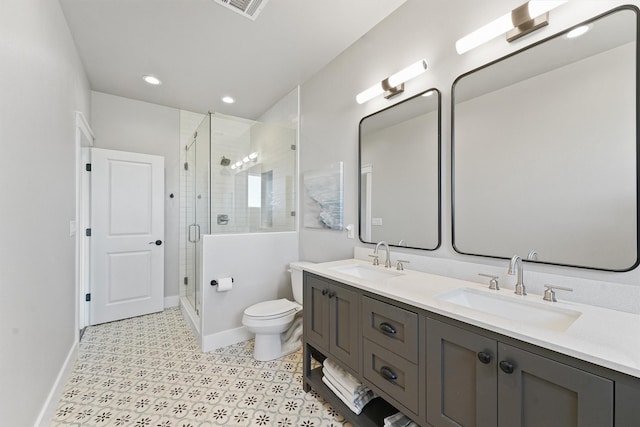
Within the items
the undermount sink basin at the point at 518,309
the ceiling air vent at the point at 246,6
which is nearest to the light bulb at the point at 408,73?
the ceiling air vent at the point at 246,6

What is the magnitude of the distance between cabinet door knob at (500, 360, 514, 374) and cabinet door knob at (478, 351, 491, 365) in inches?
1.5

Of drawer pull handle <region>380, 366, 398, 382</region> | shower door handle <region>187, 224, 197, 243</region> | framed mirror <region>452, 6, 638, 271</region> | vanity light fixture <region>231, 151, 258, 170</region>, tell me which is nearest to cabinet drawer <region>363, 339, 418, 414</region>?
drawer pull handle <region>380, 366, 398, 382</region>

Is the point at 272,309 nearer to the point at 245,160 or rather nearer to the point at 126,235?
the point at 245,160

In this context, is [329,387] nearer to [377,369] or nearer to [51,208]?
[377,369]

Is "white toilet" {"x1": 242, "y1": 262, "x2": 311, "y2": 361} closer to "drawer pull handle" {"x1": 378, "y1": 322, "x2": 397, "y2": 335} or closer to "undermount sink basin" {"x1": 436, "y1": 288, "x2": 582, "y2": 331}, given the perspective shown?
"drawer pull handle" {"x1": 378, "y1": 322, "x2": 397, "y2": 335}

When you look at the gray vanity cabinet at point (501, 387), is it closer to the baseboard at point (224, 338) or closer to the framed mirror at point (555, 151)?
the framed mirror at point (555, 151)

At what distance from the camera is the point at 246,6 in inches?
73.2

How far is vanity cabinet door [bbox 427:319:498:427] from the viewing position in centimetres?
92

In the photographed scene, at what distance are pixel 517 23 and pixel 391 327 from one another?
5.00ft

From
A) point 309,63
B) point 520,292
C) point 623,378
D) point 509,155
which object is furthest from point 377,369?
point 309,63

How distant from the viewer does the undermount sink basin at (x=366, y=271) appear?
5.83 ft

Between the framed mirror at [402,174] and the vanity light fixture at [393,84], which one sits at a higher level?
the vanity light fixture at [393,84]

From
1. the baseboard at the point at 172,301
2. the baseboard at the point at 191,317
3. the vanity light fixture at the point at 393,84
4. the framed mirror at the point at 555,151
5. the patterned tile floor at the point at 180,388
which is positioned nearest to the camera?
the framed mirror at the point at 555,151

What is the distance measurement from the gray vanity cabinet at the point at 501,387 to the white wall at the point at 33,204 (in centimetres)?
171
